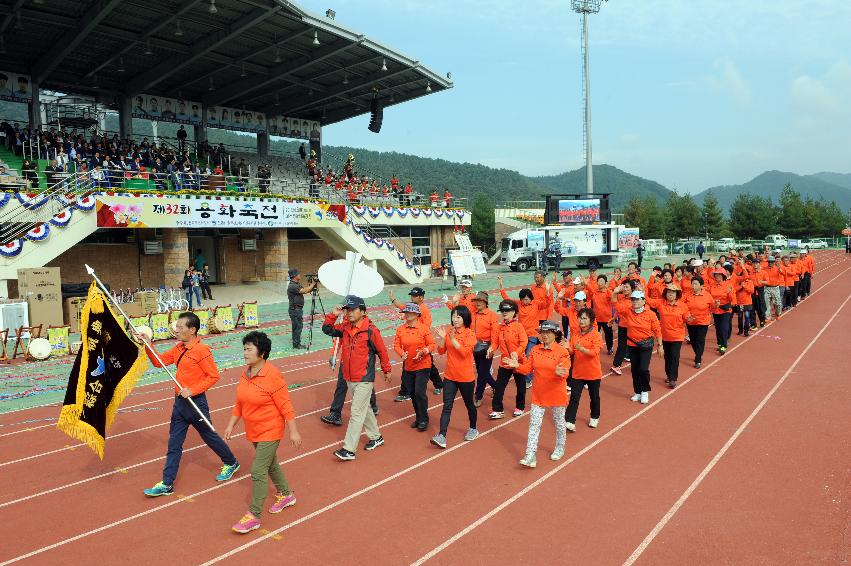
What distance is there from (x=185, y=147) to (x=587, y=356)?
27962 mm

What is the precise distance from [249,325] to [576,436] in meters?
12.0

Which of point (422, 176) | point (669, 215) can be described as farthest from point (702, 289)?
point (422, 176)

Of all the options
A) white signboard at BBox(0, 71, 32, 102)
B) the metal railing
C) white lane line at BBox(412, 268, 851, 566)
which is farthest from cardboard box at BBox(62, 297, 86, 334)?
white signboard at BBox(0, 71, 32, 102)

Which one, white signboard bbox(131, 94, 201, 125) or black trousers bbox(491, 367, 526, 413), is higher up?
white signboard bbox(131, 94, 201, 125)

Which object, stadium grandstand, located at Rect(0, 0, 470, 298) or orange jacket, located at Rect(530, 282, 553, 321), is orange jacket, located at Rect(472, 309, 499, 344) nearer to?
orange jacket, located at Rect(530, 282, 553, 321)

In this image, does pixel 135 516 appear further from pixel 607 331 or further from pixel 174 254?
pixel 174 254

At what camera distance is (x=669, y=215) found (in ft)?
212

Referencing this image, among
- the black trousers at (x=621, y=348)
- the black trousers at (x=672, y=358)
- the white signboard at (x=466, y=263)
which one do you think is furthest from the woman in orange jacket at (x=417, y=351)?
the white signboard at (x=466, y=263)

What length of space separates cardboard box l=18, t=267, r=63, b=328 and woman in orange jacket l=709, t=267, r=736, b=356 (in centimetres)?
1531

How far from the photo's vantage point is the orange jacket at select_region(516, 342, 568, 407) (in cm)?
643

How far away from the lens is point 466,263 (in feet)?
78.1

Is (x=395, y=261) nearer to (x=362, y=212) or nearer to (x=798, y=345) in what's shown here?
(x=362, y=212)

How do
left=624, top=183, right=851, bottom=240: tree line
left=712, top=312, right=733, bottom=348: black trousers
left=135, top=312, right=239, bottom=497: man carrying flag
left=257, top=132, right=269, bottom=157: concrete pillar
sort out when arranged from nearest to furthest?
left=135, top=312, right=239, bottom=497: man carrying flag < left=712, top=312, right=733, bottom=348: black trousers < left=257, top=132, right=269, bottom=157: concrete pillar < left=624, top=183, right=851, bottom=240: tree line

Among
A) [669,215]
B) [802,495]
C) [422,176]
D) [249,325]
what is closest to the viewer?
[802,495]
